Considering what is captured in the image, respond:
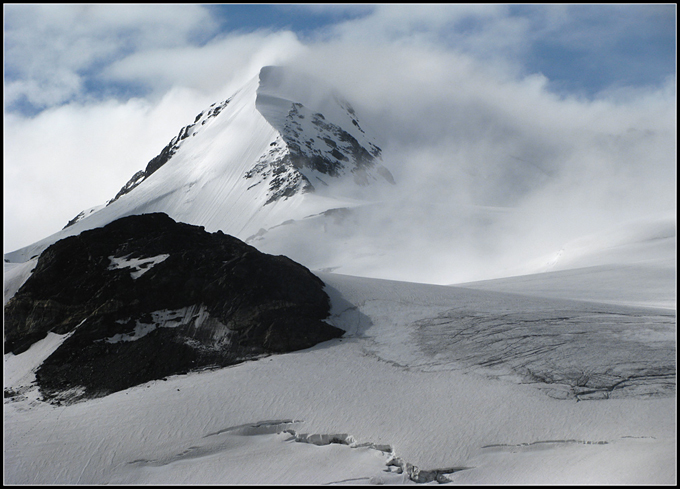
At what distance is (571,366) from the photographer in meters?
17.7

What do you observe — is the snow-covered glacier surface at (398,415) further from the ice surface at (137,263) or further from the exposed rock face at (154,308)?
the ice surface at (137,263)

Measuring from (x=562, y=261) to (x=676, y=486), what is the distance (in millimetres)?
35074

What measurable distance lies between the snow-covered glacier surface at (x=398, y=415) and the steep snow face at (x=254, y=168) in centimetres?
5476

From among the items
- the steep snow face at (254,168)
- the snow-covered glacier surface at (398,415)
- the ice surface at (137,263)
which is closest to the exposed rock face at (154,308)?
the ice surface at (137,263)

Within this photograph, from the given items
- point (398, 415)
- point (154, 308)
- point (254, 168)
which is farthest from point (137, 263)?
point (254, 168)

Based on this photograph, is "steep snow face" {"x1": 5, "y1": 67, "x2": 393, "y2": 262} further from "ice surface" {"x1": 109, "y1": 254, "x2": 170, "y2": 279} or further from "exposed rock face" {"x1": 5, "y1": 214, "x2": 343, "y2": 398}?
"ice surface" {"x1": 109, "y1": 254, "x2": 170, "y2": 279}

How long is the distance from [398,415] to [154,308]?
9.93 m

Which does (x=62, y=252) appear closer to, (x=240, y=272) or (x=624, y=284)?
(x=240, y=272)

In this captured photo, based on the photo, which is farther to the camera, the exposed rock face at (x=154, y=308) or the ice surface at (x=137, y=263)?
the ice surface at (x=137, y=263)

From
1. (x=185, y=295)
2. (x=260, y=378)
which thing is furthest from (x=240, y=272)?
(x=260, y=378)

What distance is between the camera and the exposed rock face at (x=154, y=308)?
19.8 m

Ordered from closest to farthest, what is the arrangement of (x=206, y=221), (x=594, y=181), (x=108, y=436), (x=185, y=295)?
(x=108, y=436)
(x=185, y=295)
(x=206, y=221)
(x=594, y=181)

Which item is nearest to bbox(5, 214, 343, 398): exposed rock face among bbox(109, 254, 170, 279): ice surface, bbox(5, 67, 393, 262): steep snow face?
bbox(109, 254, 170, 279): ice surface

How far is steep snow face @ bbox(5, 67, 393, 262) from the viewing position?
81.6m
